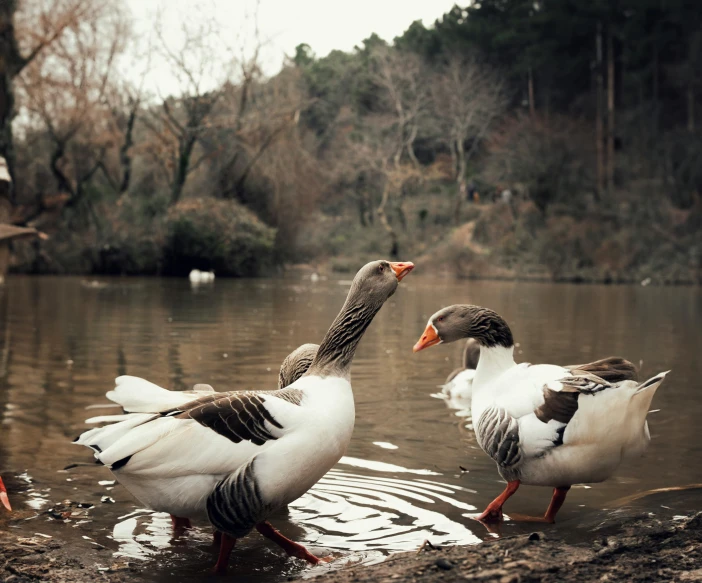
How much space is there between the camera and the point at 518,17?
2056 inches

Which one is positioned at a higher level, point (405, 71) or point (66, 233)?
point (405, 71)

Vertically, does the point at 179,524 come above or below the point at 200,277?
below

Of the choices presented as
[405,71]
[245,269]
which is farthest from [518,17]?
[245,269]

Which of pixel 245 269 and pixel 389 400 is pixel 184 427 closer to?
pixel 389 400

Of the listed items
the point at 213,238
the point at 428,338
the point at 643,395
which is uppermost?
the point at 213,238

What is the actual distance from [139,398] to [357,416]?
4.14m

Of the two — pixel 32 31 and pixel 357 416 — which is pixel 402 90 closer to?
pixel 32 31

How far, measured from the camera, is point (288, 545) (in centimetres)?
415

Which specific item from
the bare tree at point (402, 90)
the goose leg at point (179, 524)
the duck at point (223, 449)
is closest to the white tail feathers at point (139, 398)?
the duck at point (223, 449)

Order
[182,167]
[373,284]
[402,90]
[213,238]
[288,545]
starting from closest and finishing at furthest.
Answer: [288,545], [373,284], [213,238], [182,167], [402,90]

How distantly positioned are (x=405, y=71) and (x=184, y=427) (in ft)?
163

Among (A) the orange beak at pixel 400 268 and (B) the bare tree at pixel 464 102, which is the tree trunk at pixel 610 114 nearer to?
(B) the bare tree at pixel 464 102

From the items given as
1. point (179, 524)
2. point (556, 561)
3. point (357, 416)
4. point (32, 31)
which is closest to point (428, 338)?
point (179, 524)

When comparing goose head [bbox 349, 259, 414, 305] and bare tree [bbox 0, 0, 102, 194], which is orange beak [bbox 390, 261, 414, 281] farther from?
bare tree [bbox 0, 0, 102, 194]
